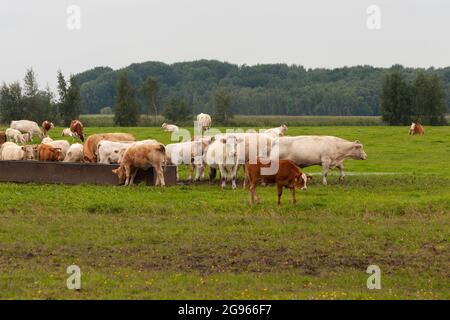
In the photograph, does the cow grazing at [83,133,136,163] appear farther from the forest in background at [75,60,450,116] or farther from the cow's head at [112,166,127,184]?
the forest in background at [75,60,450,116]

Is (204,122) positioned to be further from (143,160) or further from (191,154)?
(143,160)

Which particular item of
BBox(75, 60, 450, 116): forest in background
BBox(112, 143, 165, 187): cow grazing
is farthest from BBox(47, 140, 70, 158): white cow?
BBox(75, 60, 450, 116): forest in background

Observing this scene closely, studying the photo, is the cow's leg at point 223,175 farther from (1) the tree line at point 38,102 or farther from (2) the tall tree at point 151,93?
(2) the tall tree at point 151,93

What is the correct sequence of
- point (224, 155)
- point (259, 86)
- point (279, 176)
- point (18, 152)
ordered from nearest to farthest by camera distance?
point (279, 176) → point (224, 155) → point (18, 152) → point (259, 86)

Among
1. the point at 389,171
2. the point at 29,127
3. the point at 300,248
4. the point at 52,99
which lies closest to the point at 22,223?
the point at 300,248

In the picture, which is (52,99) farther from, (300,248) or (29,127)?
(300,248)

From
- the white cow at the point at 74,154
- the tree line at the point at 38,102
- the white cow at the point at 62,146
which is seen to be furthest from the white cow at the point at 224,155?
the tree line at the point at 38,102

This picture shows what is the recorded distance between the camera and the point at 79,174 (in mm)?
26531

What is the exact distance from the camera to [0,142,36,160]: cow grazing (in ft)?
104

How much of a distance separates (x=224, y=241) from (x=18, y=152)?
18.1m

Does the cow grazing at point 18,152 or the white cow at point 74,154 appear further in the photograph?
the cow grazing at point 18,152

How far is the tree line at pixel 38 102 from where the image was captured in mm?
79875

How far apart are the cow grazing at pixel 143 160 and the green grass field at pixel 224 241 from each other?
1.06 meters

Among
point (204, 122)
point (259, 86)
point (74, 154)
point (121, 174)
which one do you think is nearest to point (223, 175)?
point (121, 174)
